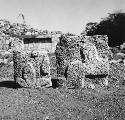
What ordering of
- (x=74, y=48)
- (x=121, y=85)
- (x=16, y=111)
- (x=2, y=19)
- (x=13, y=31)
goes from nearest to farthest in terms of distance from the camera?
1. (x=16, y=111)
2. (x=74, y=48)
3. (x=121, y=85)
4. (x=13, y=31)
5. (x=2, y=19)

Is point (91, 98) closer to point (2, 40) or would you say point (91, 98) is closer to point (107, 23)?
point (2, 40)

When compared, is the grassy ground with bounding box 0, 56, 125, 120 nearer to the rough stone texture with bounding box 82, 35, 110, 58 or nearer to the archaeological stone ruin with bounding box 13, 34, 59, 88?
the archaeological stone ruin with bounding box 13, 34, 59, 88

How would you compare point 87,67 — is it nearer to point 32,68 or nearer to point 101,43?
point 101,43

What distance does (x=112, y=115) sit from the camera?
5516 mm

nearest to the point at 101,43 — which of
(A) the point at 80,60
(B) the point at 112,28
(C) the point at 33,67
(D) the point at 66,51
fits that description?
(A) the point at 80,60

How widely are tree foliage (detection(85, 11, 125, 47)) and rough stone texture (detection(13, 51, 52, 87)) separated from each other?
78.9 ft

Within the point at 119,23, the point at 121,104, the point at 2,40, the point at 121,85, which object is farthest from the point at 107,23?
the point at 121,104

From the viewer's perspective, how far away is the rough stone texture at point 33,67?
7816mm

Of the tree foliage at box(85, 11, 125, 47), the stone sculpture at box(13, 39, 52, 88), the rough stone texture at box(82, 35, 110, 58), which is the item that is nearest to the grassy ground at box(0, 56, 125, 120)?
the stone sculpture at box(13, 39, 52, 88)

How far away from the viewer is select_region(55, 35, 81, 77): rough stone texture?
7.83 metres

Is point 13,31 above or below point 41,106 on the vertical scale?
above

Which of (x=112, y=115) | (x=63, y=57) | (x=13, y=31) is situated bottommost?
(x=112, y=115)

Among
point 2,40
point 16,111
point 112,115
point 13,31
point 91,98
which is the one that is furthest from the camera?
point 13,31

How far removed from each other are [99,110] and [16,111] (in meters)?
1.83
